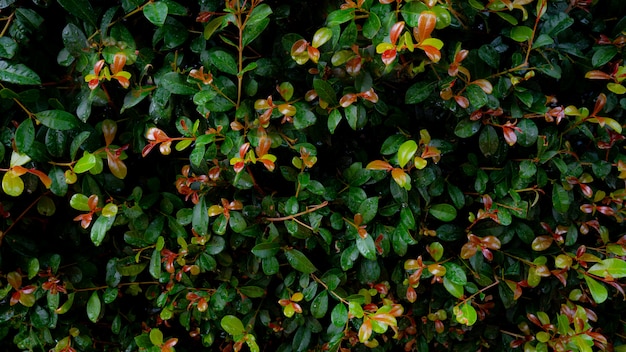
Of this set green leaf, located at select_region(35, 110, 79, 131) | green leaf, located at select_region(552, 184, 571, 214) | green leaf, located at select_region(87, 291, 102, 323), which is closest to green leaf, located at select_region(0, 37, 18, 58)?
green leaf, located at select_region(35, 110, 79, 131)

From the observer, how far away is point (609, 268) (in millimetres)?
1236

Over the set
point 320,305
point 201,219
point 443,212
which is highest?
point 201,219

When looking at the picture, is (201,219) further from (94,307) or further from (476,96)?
(476,96)

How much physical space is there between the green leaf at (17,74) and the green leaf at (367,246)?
875mm

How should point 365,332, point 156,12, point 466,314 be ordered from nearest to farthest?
point 156,12
point 365,332
point 466,314

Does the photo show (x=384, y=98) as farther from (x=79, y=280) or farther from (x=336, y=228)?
(x=79, y=280)

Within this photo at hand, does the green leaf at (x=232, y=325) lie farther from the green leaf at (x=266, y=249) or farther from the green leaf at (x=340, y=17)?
the green leaf at (x=340, y=17)

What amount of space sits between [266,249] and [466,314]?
0.58 metres

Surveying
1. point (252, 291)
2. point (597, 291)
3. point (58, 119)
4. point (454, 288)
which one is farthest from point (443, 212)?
point (58, 119)

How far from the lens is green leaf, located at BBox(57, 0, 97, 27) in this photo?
1.09 metres

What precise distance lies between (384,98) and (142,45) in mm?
673

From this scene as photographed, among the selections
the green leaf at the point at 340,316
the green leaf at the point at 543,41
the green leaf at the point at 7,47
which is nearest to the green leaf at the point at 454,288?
the green leaf at the point at 340,316

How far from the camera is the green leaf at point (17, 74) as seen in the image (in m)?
1.08

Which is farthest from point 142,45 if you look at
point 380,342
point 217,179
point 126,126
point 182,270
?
point 380,342
